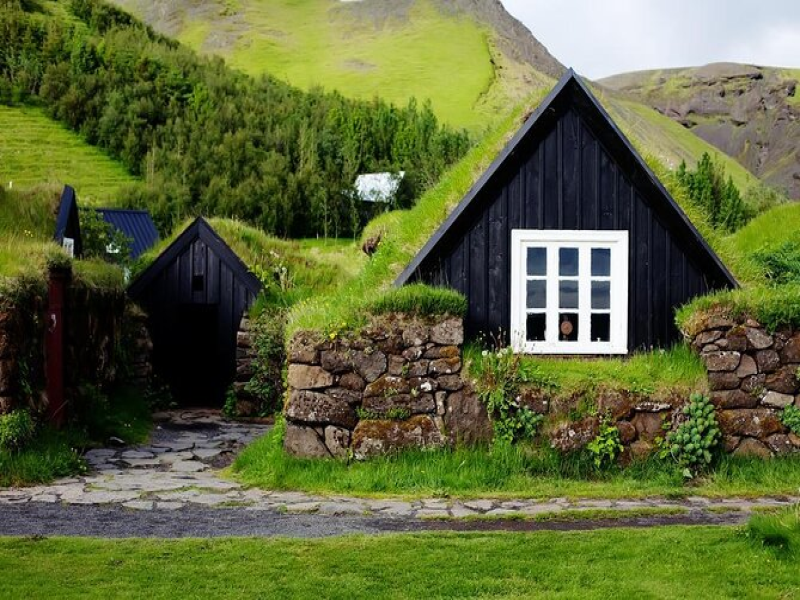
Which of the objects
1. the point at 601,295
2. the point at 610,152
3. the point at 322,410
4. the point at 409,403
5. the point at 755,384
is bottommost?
the point at 322,410

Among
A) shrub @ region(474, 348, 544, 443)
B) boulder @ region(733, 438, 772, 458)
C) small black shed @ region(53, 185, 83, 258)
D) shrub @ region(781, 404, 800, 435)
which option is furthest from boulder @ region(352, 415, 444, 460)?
small black shed @ region(53, 185, 83, 258)

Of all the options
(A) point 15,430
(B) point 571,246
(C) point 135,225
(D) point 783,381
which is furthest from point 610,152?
(C) point 135,225

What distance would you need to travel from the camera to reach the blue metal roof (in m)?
41.3

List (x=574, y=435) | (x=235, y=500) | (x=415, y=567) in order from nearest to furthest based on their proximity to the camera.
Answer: (x=415, y=567)
(x=235, y=500)
(x=574, y=435)

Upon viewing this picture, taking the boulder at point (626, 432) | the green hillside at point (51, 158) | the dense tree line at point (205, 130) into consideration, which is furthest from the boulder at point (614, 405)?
the green hillside at point (51, 158)

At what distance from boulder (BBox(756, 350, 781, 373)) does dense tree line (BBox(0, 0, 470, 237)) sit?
44.3 metres

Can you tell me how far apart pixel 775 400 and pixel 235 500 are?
6915mm

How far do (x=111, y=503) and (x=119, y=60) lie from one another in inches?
3206

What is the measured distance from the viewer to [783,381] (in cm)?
1220

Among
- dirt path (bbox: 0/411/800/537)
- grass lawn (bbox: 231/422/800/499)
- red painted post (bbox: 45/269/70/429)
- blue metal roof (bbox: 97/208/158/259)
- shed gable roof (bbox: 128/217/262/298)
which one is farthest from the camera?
blue metal roof (bbox: 97/208/158/259)

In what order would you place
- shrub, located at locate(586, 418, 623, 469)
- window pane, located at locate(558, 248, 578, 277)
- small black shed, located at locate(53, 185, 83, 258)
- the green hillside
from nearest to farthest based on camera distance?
shrub, located at locate(586, 418, 623, 469) < window pane, located at locate(558, 248, 578, 277) < small black shed, located at locate(53, 185, 83, 258) < the green hillside

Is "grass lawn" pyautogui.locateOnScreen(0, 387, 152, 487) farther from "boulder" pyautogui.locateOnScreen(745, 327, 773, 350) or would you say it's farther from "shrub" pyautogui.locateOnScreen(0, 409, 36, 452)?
"boulder" pyautogui.locateOnScreen(745, 327, 773, 350)

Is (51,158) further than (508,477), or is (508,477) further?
(51,158)

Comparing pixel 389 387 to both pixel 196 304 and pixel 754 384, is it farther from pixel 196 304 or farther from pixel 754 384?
pixel 196 304
